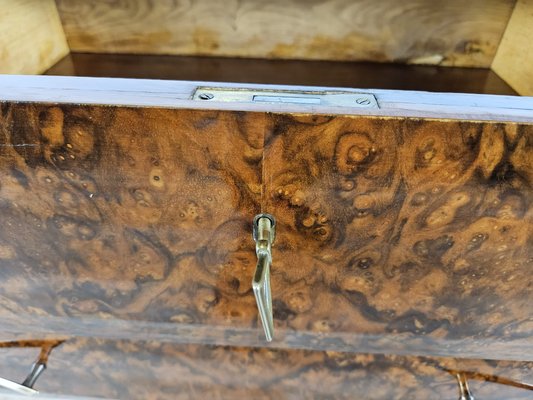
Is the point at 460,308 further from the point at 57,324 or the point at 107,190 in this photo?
the point at 57,324

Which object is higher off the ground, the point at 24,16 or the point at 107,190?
the point at 24,16

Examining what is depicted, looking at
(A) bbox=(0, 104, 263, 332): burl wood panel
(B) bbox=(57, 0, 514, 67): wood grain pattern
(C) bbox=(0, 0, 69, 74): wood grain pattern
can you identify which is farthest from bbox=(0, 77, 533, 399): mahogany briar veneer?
(B) bbox=(57, 0, 514, 67): wood grain pattern

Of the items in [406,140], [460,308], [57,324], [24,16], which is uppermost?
[24,16]

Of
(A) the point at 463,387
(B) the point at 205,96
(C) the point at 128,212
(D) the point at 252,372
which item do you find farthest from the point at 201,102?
(A) the point at 463,387

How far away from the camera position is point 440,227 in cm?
49

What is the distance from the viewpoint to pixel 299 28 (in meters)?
0.93

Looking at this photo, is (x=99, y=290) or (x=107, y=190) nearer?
(x=107, y=190)

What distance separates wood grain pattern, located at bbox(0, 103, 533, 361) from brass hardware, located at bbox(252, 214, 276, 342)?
0.05 ft

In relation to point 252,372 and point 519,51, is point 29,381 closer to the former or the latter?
point 252,372

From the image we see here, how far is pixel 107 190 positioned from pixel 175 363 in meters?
0.44

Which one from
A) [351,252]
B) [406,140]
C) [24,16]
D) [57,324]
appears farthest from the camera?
[24,16]

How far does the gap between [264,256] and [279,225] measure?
2.0 inches

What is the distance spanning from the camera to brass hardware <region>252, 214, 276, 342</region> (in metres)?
0.45

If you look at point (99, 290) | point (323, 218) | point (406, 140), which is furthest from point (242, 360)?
point (406, 140)
